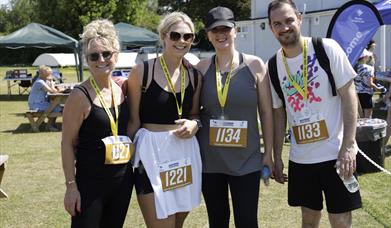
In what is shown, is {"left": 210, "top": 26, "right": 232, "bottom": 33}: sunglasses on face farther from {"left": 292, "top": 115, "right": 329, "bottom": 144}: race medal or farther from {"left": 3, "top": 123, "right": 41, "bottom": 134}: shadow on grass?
{"left": 3, "top": 123, "right": 41, "bottom": 134}: shadow on grass

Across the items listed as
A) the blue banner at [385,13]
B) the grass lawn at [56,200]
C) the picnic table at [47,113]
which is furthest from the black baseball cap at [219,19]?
the blue banner at [385,13]

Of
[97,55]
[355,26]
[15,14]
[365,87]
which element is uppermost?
[15,14]

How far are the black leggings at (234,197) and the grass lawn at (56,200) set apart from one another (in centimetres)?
149

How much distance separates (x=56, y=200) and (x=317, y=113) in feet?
12.2

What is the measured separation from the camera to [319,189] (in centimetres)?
337

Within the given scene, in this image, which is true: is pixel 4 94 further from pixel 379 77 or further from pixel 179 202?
pixel 179 202

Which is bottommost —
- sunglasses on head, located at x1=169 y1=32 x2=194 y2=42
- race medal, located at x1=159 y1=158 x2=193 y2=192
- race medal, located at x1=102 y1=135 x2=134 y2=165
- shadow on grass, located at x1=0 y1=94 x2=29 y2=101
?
shadow on grass, located at x1=0 y1=94 x2=29 y2=101

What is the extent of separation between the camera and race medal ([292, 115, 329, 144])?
10.6 feet

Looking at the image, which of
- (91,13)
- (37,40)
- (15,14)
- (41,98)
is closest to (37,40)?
(37,40)

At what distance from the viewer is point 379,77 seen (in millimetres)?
11562

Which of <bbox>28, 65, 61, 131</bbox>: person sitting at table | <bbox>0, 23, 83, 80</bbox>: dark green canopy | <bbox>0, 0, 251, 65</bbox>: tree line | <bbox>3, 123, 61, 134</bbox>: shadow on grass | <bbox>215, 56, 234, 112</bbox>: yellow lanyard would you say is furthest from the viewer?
<bbox>0, 0, 251, 65</bbox>: tree line

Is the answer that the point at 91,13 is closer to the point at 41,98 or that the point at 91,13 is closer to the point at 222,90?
the point at 41,98

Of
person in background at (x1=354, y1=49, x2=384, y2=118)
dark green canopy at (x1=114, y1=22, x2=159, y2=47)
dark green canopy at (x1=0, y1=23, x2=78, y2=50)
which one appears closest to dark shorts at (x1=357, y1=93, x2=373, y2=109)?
person in background at (x1=354, y1=49, x2=384, y2=118)

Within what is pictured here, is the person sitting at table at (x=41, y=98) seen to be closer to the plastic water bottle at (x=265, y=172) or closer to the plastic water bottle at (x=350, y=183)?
the plastic water bottle at (x=265, y=172)
